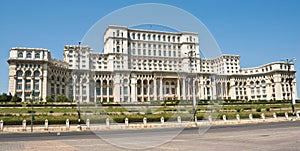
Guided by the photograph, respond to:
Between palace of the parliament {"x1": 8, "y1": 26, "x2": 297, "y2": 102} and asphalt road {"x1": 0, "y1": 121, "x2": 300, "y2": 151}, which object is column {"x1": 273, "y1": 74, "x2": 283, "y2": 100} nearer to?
palace of the parliament {"x1": 8, "y1": 26, "x2": 297, "y2": 102}

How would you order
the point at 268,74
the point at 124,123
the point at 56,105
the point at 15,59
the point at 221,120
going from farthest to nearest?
the point at 268,74 < the point at 15,59 < the point at 56,105 < the point at 221,120 < the point at 124,123

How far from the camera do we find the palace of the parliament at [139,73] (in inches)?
341

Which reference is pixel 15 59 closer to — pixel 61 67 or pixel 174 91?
pixel 61 67

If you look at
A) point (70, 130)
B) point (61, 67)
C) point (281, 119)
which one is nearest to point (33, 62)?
point (61, 67)

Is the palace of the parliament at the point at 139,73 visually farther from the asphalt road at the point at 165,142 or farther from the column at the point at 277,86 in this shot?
the asphalt road at the point at 165,142

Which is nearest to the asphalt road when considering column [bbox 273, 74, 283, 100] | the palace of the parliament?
the palace of the parliament

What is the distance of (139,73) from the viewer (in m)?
12.2

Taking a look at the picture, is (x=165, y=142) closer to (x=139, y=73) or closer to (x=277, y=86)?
(x=139, y=73)

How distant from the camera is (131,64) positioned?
927 cm

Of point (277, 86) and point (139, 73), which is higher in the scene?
point (277, 86)

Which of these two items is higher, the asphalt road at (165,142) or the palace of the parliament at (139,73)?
the palace of the parliament at (139,73)

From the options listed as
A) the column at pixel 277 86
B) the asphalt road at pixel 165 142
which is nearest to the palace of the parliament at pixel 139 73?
the column at pixel 277 86

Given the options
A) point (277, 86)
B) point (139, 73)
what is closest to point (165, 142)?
point (139, 73)

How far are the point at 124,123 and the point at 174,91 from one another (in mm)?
17061
